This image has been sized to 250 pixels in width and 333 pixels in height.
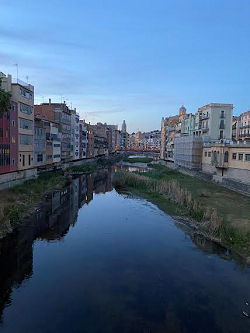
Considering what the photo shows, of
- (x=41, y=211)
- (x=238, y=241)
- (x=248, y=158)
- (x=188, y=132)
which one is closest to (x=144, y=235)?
(x=238, y=241)

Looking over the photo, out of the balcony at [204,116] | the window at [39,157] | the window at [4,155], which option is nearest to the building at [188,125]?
the balcony at [204,116]

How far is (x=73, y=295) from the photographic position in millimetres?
12977

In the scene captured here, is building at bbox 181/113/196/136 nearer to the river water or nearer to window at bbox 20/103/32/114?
window at bbox 20/103/32/114

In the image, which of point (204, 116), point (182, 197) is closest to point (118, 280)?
point (182, 197)

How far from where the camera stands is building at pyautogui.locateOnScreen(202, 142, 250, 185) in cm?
3534

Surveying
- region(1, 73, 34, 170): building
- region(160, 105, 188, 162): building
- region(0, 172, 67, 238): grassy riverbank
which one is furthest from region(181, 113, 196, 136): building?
region(1, 73, 34, 170): building

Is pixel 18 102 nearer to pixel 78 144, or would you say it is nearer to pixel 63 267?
pixel 63 267

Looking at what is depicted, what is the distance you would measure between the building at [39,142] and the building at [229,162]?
27382mm

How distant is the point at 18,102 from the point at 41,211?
1409 cm

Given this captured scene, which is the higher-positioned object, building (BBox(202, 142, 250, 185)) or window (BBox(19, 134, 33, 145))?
window (BBox(19, 134, 33, 145))

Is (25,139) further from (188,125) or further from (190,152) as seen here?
(188,125)

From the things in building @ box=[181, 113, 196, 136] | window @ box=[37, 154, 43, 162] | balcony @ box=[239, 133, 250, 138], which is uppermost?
building @ box=[181, 113, 196, 136]

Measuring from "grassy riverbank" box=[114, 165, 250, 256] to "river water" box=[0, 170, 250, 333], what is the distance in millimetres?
1425

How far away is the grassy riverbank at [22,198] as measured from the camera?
2116 cm
